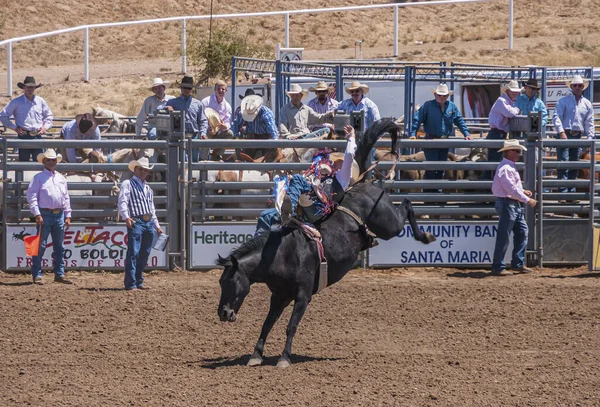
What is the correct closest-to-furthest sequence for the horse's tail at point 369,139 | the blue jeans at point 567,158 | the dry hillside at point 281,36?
the horse's tail at point 369,139 → the blue jeans at point 567,158 → the dry hillside at point 281,36

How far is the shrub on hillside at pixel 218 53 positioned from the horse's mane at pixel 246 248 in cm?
1912

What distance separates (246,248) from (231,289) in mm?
390

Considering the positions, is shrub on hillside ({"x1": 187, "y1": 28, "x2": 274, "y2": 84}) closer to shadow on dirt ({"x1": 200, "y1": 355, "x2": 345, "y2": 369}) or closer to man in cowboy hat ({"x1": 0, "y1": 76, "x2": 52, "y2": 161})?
man in cowboy hat ({"x1": 0, "y1": 76, "x2": 52, "y2": 161})

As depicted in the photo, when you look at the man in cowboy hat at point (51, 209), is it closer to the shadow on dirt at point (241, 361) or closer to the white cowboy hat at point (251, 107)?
the white cowboy hat at point (251, 107)

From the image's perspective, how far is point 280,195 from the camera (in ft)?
30.1

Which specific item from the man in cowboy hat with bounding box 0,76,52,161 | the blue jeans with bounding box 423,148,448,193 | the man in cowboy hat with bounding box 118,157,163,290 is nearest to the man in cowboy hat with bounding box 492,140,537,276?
the blue jeans with bounding box 423,148,448,193

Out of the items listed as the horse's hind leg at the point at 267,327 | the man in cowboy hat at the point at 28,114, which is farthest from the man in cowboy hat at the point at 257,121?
the horse's hind leg at the point at 267,327

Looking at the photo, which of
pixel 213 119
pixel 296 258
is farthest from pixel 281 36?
pixel 296 258

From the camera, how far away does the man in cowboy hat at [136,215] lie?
11.5 m

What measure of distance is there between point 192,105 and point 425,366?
6.57 metres

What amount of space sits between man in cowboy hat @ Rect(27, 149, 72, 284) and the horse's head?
432cm

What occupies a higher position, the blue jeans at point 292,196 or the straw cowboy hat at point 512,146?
the straw cowboy hat at point 512,146

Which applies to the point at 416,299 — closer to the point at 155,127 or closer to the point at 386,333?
the point at 386,333

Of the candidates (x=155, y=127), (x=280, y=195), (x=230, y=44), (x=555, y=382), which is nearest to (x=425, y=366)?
(x=555, y=382)
